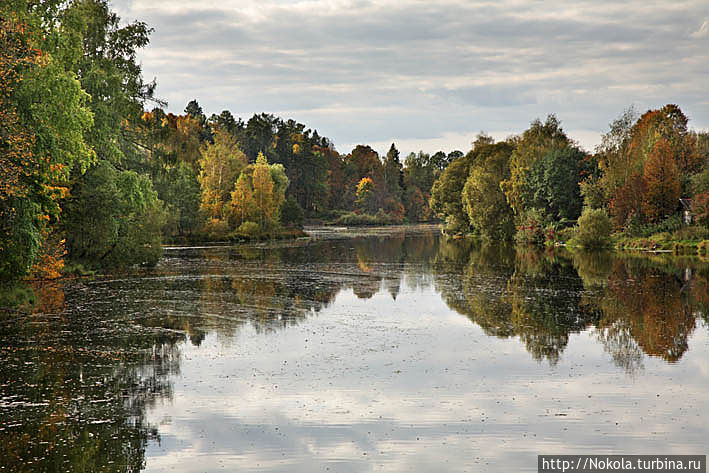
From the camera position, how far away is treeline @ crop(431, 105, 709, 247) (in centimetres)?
5500

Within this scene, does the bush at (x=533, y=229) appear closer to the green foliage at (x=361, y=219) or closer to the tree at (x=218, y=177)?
the tree at (x=218, y=177)

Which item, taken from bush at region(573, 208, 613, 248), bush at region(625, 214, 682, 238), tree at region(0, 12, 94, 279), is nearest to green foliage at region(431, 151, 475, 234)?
bush at region(573, 208, 613, 248)

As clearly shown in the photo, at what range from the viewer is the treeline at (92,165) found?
18922 millimetres

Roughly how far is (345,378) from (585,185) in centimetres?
5096

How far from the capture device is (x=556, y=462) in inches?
372

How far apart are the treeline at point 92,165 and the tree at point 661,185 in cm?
3514

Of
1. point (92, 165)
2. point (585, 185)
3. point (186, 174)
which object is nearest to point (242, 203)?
point (186, 174)

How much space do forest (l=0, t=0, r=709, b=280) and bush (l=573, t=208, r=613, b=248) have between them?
104mm

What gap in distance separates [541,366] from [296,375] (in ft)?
17.3

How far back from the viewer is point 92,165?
98.6ft

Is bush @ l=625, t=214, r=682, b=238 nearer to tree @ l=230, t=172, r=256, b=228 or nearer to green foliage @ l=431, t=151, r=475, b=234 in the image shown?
green foliage @ l=431, t=151, r=475, b=234

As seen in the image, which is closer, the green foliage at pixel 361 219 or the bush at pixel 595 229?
the bush at pixel 595 229

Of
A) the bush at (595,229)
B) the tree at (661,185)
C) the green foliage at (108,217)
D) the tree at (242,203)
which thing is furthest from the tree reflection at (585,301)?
the tree at (242,203)

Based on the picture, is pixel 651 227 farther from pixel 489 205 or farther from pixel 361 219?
pixel 361 219
